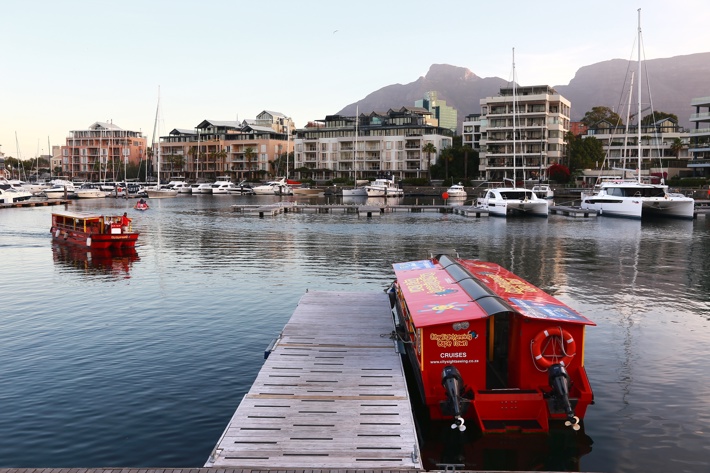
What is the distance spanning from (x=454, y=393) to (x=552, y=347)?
2782 mm

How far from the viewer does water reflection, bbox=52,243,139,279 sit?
128ft

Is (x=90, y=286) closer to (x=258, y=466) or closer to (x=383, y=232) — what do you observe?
(x=258, y=466)

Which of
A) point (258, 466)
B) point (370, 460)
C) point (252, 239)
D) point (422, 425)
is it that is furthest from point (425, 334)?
point (252, 239)

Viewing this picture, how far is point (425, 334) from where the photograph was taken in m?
14.7

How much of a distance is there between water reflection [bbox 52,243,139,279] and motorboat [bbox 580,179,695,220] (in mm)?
62871

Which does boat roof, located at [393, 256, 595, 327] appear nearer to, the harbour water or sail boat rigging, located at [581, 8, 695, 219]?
the harbour water

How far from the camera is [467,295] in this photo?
1691 centimetres

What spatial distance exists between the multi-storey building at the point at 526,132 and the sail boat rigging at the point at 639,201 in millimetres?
59344

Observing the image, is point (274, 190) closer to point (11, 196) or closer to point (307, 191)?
point (307, 191)

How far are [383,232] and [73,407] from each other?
4858cm

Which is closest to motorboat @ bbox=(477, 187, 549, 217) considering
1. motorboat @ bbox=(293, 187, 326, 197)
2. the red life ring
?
the red life ring

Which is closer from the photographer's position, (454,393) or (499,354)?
(454,393)

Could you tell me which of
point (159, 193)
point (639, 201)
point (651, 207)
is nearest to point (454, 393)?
point (639, 201)

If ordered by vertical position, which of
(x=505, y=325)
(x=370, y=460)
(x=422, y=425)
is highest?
(x=505, y=325)
